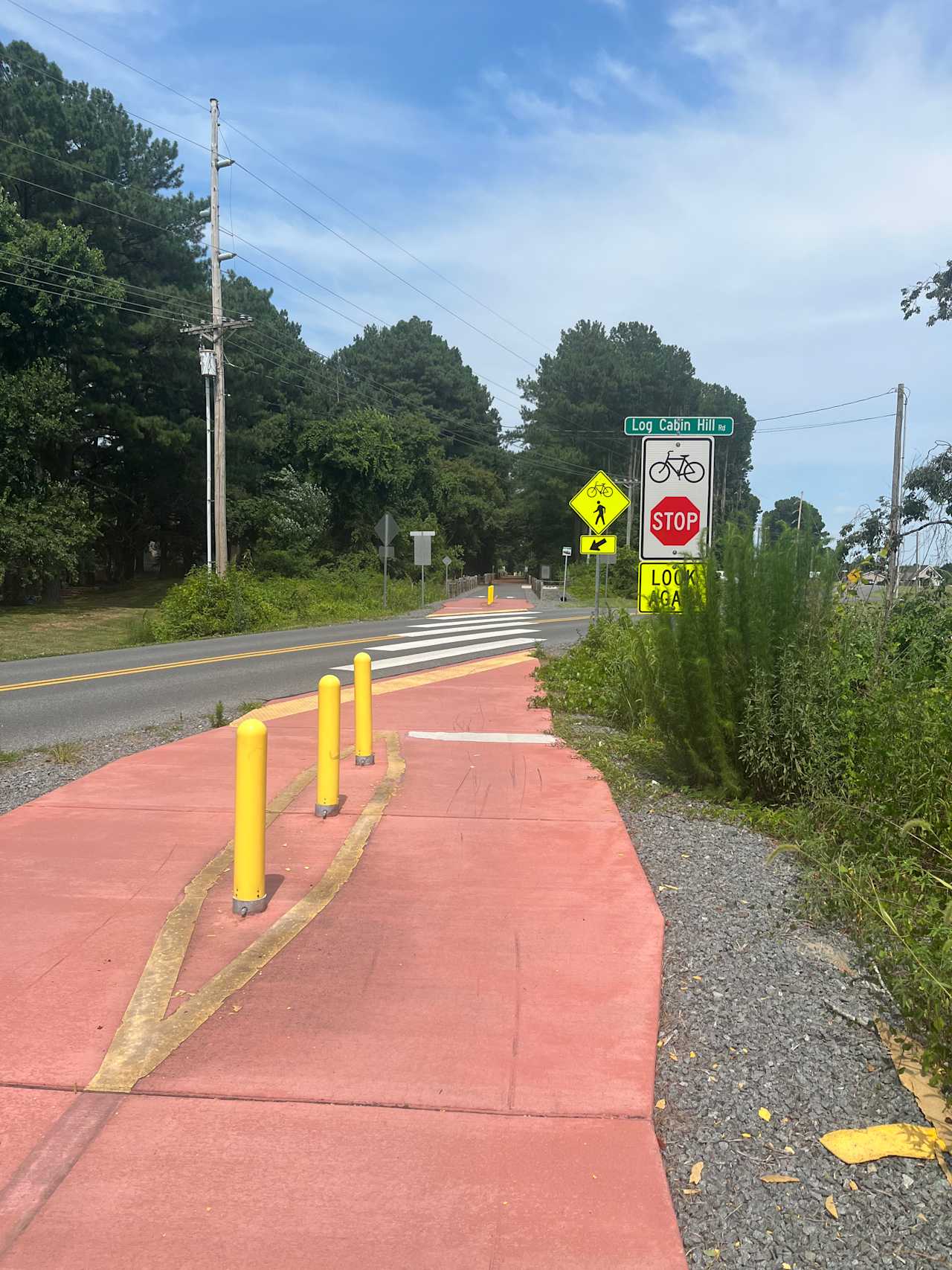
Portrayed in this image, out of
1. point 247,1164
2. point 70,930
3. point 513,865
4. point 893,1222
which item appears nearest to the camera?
point 893,1222

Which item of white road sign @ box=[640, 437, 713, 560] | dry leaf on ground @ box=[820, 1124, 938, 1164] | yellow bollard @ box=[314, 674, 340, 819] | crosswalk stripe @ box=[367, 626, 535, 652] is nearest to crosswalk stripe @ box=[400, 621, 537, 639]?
crosswalk stripe @ box=[367, 626, 535, 652]

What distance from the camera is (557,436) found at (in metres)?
77.0

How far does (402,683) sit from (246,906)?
8.66 metres

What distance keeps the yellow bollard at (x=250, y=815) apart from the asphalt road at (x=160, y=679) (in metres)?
5.19

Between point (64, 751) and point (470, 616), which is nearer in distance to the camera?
point (64, 751)

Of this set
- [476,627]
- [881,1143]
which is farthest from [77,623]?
[881,1143]

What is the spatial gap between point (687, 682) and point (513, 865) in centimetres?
174

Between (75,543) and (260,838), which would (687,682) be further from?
(75,543)

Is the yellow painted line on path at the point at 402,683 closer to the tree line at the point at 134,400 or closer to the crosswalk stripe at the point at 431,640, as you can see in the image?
the crosswalk stripe at the point at 431,640

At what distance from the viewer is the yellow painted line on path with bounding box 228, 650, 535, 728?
10562mm

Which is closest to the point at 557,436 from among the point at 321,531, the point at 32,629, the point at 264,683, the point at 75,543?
the point at 321,531

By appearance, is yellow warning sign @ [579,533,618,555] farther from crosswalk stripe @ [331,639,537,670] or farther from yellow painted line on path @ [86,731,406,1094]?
yellow painted line on path @ [86,731,406,1094]

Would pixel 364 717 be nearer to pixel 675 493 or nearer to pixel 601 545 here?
pixel 675 493

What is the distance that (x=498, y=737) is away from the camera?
30.2ft
